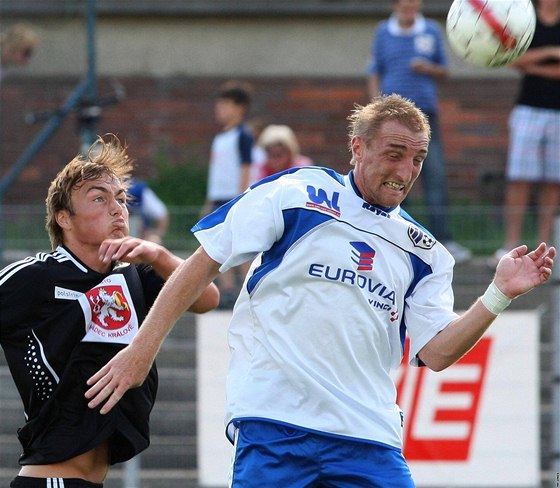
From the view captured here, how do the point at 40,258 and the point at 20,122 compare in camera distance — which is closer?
the point at 40,258

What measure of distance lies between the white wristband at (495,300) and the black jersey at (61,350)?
55.3 inches

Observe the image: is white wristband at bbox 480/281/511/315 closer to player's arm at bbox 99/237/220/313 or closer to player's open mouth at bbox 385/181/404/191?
player's open mouth at bbox 385/181/404/191

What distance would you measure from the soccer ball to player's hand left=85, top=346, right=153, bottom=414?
2184mm

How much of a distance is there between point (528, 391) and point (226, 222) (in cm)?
401

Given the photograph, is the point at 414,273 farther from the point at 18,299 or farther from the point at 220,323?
the point at 220,323

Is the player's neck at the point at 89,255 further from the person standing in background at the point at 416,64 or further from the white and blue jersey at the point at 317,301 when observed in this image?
the person standing in background at the point at 416,64

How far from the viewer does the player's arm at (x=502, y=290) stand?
4570mm

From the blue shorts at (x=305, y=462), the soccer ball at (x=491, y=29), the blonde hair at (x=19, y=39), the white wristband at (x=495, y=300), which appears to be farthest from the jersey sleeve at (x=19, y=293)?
the blonde hair at (x=19, y=39)

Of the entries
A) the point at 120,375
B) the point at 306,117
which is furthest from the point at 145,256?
the point at 306,117

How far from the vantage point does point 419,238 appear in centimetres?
481

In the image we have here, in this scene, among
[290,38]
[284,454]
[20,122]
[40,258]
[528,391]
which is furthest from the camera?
[290,38]

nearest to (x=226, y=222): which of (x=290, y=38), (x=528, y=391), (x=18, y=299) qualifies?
(x=18, y=299)

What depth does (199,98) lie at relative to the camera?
13461 millimetres

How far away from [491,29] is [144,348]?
223 cm
